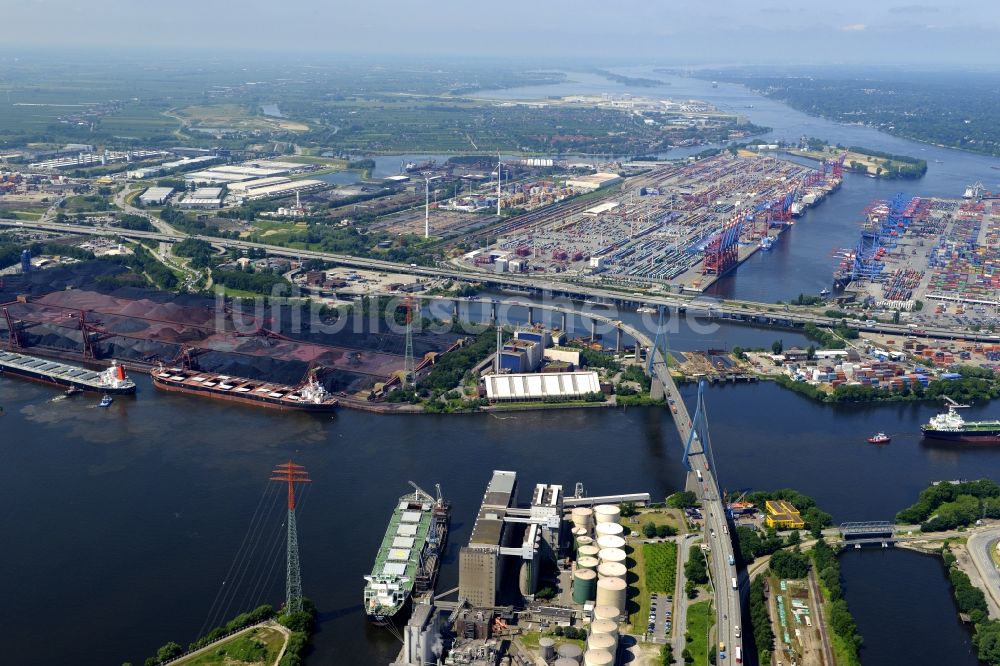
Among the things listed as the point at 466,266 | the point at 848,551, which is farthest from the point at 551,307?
the point at 848,551

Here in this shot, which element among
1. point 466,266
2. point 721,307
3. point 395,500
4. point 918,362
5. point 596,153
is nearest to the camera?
point 395,500

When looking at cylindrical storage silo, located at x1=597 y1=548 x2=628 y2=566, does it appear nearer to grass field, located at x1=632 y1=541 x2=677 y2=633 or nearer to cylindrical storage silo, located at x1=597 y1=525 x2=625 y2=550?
cylindrical storage silo, located at x1=597 y1=525 x2=625 y2=550

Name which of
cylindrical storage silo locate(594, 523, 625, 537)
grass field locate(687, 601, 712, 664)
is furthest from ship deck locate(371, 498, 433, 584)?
grass field locate(687, 601, 712, 664)

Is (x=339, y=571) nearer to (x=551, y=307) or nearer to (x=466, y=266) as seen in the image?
(x=551, y=307)

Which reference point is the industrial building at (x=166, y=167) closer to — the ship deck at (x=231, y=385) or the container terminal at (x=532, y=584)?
the ship deck at (x=231, y=385)

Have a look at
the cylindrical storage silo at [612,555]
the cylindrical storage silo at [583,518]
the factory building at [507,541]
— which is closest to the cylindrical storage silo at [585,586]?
the cylindrical storage silo at [612,555]

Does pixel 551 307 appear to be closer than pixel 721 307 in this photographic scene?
Yes

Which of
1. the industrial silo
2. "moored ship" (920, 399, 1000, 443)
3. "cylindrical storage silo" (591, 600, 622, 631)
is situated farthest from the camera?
"moored ship" (920, 399, 1000, 443)
